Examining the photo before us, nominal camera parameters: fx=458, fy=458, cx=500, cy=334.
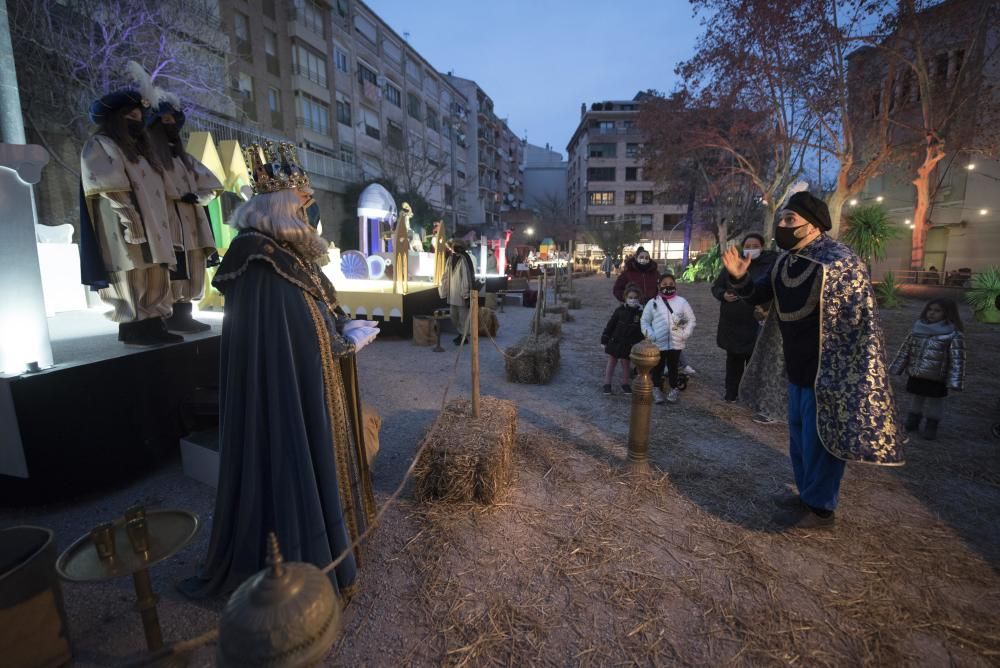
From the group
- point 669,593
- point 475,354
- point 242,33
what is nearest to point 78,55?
point 242,33

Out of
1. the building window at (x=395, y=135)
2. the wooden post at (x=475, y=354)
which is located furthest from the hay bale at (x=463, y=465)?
the building window at (x=395, y=135)

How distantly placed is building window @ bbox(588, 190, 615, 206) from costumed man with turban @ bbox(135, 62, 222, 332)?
5927 centimetres

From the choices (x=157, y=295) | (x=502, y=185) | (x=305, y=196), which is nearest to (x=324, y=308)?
(x=305, y=196)

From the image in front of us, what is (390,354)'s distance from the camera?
8.97 m

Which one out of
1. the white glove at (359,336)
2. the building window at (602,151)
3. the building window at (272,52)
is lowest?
the white glove at (359,336)

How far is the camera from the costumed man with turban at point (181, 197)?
4109 millimetres

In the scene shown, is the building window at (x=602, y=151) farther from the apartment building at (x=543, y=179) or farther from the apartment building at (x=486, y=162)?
the apartment building at (x=543, y=179)

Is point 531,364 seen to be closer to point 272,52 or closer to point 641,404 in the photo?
point 641,404

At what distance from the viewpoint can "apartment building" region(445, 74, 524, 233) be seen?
49938 millimetres

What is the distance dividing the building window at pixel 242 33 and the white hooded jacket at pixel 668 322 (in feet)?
83.1

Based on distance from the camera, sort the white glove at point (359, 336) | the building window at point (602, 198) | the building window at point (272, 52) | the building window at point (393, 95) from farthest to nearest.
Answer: the building window at point (602, 198), the building window at point (393, 95), the building window at point (272, 52), the white glove at point (359, 336)

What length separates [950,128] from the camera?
14.5 m

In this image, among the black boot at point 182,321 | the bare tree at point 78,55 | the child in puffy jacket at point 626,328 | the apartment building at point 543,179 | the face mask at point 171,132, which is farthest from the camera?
the apartment building at point 543,179

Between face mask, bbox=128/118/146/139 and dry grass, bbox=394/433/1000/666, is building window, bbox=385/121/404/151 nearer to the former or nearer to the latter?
face mask, bbox=128/118/146/139
